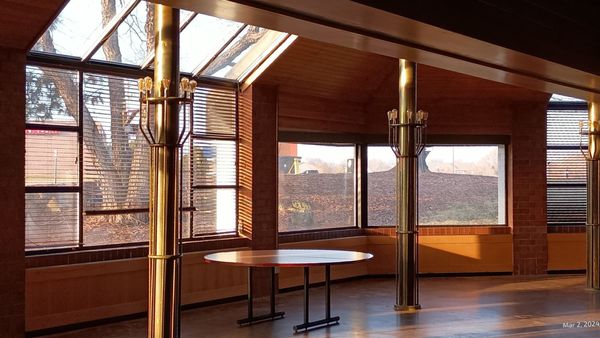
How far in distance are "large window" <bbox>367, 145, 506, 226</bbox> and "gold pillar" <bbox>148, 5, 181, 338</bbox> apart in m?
6.79

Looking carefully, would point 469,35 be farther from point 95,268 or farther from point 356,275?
point 356,275

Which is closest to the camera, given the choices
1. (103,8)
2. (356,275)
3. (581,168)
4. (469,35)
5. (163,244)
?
(469,35)

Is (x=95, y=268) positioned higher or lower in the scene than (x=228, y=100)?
lower

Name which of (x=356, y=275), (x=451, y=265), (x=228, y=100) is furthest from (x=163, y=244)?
(x=451, y=265)

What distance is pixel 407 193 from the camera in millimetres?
9148

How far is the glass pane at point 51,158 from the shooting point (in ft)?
25.4

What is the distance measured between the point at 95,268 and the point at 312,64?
414 cm

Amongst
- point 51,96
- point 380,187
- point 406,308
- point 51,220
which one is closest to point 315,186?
point 380,187

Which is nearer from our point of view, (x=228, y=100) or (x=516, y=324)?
(x=516, y=324)

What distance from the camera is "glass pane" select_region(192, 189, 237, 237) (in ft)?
31.9

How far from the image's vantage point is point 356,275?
12.1 metres

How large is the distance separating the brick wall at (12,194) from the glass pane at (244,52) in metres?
2.85

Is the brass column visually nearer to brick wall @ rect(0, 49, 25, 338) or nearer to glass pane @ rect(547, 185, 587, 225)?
glass pane @ rect(547, 185, 587, 225)

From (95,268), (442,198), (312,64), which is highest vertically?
(312,64)
